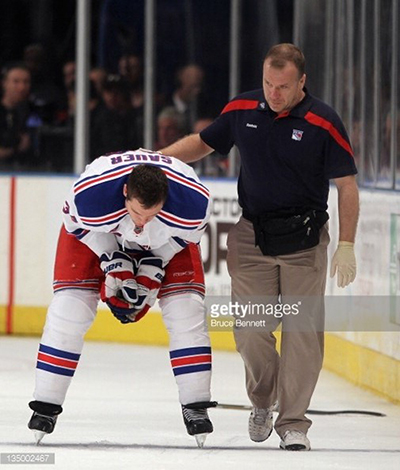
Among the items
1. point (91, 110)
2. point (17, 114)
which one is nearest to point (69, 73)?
point (91, 110)

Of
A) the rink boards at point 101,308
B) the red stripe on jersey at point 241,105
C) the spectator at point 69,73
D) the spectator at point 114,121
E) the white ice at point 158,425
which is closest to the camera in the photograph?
the white ice at point 158,425

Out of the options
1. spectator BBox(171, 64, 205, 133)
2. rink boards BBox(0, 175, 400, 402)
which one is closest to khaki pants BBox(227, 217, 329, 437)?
rink boards BBox(0, 175, 400, 402)

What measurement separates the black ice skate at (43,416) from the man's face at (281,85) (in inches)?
52.0

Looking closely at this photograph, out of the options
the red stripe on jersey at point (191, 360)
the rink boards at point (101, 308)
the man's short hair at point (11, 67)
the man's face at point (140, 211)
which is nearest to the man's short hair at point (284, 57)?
the man's face at point (140, 211)

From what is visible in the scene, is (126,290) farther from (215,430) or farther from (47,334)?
(215,430)

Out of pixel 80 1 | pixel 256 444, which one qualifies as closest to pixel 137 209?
pixel 256 444

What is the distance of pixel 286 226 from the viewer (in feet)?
18.6

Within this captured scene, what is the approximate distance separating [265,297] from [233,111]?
697 mm

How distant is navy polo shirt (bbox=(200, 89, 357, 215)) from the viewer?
5578 mm

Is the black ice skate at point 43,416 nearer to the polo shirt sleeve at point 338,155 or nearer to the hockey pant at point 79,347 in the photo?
the hockey pant at point 79,347

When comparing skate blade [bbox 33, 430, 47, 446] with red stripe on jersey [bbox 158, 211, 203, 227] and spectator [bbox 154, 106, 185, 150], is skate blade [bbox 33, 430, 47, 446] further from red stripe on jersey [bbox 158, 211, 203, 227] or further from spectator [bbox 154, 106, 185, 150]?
spectator [bbox 154, 106, 185, 150]

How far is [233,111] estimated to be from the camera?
5.79m

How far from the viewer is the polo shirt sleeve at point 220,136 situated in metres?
5.84

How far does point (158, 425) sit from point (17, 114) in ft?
14.4
